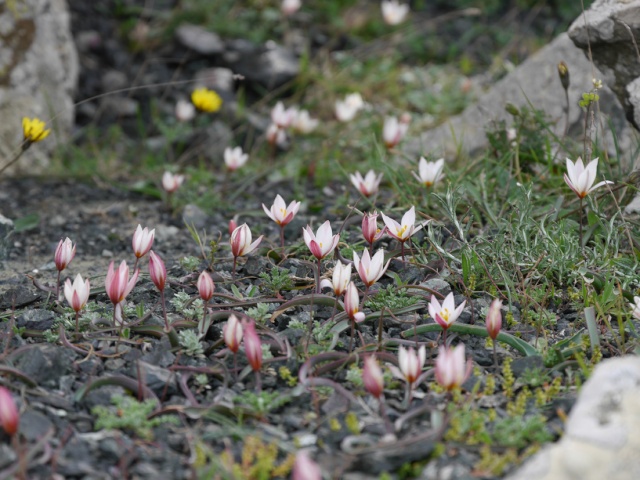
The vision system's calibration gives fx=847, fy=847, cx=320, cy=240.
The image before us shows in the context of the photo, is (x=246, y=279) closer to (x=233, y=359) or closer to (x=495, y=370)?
(x=233, y=359)

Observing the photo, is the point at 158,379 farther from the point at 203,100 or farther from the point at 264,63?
the point at 264,63

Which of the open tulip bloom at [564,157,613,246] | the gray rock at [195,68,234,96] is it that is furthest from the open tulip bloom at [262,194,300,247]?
the gray rock at [195,68,234,96]

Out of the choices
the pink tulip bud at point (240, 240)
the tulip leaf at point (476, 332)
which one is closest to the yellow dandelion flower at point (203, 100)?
the pink tulip bud at point (240, 240)

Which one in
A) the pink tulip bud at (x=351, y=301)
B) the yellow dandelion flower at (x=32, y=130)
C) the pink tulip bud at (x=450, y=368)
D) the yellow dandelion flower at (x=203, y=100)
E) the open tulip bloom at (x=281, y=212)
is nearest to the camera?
the pink tulip bud at (x=450, y=368)

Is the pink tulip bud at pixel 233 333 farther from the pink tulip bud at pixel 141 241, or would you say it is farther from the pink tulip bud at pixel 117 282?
the pink tulip bud at pixel 141 241

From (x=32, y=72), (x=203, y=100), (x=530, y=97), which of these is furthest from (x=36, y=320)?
(x=530, y=97)
